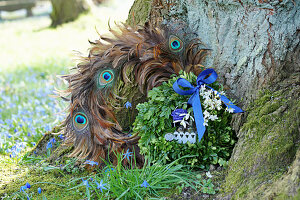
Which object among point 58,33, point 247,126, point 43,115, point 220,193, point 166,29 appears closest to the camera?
point 220,193

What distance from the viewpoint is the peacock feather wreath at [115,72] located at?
8.49 ft

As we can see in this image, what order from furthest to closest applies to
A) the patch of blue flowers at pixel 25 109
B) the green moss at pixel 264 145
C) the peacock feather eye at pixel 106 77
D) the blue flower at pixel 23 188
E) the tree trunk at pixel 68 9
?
the tree trunk at pixel 68 9 < the patch of blue flowers at pixel 25 109 < the peacock feather eye at pixel 106 77 < the blue flower at pixel 23 188 < the green moss at pixel 264 145

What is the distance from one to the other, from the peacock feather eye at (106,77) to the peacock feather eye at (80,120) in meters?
0.32

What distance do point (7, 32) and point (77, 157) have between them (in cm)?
1125

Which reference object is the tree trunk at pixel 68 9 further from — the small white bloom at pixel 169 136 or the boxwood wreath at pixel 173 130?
the small white bloom at pixel 169 136

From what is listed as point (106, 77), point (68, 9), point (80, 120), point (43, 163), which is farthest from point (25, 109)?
point (68, 9)

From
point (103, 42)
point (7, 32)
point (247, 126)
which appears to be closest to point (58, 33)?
point (7, 32)

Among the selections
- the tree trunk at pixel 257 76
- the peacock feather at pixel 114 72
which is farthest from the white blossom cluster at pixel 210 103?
the peacock feather at pixel 114 72

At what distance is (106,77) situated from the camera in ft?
8.69

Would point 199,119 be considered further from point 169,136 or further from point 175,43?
point 175,43

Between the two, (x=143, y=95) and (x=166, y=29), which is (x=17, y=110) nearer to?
(x=143, y=95)

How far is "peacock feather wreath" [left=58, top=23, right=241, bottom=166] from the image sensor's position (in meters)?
2.59

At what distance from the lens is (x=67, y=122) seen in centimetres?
274

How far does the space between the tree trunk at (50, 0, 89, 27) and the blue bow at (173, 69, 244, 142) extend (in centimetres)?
1046
